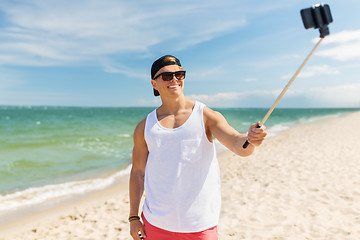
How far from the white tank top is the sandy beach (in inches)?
114

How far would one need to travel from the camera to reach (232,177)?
8094 millimetres

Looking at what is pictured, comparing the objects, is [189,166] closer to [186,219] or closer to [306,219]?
[186,219]

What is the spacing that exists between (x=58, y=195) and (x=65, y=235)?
114 inches

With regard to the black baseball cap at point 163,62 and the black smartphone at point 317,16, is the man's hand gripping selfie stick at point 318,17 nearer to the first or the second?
the black smartphone at point 317,16

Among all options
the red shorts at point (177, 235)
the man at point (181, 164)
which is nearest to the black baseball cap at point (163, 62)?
the man at point (181, 164)

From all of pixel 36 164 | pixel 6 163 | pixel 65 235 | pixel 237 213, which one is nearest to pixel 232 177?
pixel 237 213

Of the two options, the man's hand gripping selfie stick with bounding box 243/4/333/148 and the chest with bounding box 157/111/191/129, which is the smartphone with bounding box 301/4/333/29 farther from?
the chest with bounding box 157/111/191/129

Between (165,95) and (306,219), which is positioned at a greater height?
(165,95)

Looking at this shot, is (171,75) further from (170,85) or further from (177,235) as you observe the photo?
(177,235)

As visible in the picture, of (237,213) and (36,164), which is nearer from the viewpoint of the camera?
(237,213)

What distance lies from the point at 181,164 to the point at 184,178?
87 mm

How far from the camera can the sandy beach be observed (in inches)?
176

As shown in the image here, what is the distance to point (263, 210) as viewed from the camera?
5.28 metres

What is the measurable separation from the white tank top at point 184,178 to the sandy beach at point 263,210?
9.54 feet
